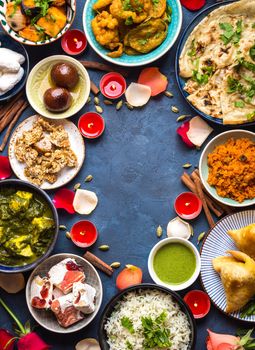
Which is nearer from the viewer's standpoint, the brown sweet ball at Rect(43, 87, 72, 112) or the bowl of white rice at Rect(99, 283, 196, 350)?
the bowl of white rice at Rect(99, 283, 196, 350)

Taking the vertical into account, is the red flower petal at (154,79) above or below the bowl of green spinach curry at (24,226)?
above

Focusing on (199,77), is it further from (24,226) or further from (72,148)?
(24,226)

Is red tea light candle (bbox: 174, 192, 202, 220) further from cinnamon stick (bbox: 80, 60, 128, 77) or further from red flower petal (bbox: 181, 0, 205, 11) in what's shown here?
red flower petal (bbox: 181, 0, 205, 11)

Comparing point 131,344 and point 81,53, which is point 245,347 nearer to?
point 131,344

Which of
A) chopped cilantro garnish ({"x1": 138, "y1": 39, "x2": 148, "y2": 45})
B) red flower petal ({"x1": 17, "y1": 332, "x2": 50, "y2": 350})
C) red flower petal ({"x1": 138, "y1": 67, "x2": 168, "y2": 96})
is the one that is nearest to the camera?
red flower petal ({"x1": 17, "y1": 332, "x2": 50, "y2": 350})

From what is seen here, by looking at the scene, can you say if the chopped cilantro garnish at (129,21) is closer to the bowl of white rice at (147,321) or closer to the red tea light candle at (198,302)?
the bowl of white rice at (147,321)

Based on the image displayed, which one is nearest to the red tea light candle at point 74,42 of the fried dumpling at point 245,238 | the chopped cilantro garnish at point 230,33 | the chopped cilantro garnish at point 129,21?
the chopped cilantro garnish at point 129,21

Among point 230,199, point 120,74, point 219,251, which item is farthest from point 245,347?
point 120,74

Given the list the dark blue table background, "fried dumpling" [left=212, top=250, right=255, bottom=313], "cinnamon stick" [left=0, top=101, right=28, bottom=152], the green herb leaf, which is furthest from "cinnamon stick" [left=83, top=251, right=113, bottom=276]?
"cinnamon stick" [left=0, top=101, right=28, bottom=152]

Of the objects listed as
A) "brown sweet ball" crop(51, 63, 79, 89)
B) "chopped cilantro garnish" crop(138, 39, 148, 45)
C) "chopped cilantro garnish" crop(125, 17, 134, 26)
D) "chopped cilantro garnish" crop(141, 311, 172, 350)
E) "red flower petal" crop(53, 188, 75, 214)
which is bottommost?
"chopped cilantro garnish" crop(141, 311, 172, 350)
